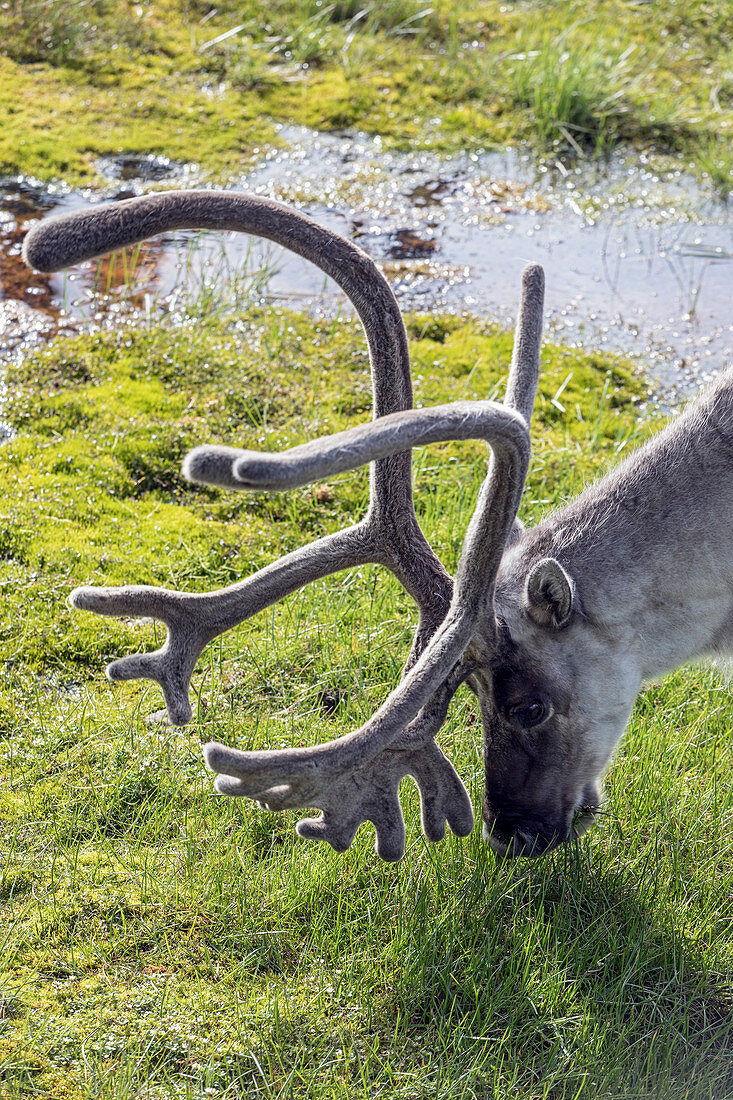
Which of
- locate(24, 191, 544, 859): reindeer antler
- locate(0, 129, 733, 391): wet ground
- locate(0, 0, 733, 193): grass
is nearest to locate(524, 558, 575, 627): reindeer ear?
locate(24, 191, 544, 859): reindeer antler

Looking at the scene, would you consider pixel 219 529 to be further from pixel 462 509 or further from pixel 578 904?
pixel 578 904

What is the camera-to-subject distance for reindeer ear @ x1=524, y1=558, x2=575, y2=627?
2.72 meters

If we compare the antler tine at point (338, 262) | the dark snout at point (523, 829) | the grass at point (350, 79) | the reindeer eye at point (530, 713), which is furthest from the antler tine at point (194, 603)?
the grass at point (350, 79)

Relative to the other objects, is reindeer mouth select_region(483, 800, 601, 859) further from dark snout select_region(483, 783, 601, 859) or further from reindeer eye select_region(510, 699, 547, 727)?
reindeer eye select_region(510, 699, 547, 727)

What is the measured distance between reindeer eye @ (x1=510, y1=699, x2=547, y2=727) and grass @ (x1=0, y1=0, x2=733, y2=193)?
506 centimetres

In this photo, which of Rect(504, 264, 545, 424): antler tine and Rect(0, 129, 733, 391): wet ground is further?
Rect(0, 129, 733, 391): wet ground

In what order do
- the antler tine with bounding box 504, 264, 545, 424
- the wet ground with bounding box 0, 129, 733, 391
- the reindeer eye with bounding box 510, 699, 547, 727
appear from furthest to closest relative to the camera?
the wet ground with bounding box 0, 129, 733, 391 < the antler tine with bounding box 504, 264, 545, 424 < the reindeer eye with bounding box 510, 699, 547, 727

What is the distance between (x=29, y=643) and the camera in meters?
4.01

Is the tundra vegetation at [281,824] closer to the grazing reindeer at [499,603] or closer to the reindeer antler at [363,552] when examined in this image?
the grazing reindeer at [499,603]

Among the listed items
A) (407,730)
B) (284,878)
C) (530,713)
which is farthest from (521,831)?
(284,878)

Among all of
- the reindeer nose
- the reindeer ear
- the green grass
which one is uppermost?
the reindeer ear

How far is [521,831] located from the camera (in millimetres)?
3055

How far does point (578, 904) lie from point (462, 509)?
1847 mm

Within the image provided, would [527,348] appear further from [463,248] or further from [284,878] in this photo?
[463,248]
